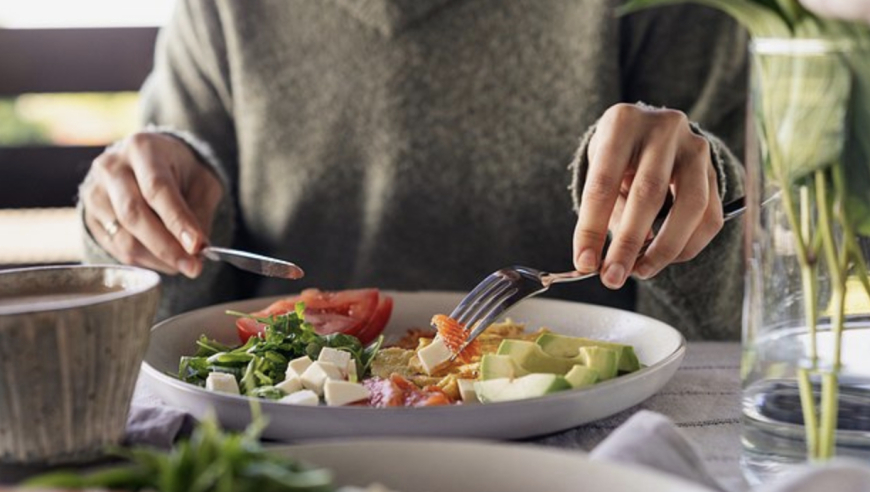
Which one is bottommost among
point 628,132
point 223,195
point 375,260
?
point 375,260

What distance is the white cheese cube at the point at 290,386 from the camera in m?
1.09

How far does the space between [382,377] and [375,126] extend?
100 centimetres

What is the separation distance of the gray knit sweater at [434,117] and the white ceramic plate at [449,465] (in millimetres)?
1269

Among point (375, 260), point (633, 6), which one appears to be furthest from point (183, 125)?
point (633, 6)

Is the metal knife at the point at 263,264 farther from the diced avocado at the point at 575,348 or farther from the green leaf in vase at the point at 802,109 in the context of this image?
the green leaf in vase at the point at 802,109

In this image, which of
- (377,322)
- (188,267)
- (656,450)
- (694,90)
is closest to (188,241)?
(188,267)

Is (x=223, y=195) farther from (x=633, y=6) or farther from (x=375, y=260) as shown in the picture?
(x=633, y=6)

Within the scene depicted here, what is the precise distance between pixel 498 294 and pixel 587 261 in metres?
0.11

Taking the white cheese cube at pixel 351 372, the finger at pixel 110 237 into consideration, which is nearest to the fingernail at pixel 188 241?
the finger at pixel 110 237

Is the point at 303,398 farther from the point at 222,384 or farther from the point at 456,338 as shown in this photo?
the point at 456,338

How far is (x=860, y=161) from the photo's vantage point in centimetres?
81

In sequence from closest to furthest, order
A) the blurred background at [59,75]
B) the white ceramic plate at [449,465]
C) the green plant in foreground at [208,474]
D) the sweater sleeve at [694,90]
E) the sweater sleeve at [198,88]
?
the green plant in foreground at [208,474], the white ceramic plate at [449,465], the sweater sleeve at [694,90], the sweater sleeve at [198,88], the blurred background at [59,75]

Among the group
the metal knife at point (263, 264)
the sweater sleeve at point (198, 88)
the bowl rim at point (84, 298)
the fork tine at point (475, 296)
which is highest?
the sweater sleeve at point (198, 88)

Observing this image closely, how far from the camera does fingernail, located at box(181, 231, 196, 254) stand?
151 cm
